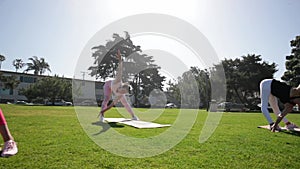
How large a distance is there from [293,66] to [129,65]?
30.4 m

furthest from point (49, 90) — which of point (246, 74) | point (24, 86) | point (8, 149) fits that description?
point (8, 149)

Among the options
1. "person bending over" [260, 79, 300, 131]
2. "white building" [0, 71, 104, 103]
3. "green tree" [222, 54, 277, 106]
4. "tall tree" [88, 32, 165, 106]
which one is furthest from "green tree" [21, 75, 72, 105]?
"person bending over" [260, 79, 300, 131]

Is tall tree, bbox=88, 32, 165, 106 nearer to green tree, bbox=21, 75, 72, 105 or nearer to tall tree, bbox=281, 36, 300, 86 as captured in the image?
green tree, bbox=21, 75, 72, 105

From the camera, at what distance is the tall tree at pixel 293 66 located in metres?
40.5

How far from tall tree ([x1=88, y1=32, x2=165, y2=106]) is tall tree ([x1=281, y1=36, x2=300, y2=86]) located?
24.6 m

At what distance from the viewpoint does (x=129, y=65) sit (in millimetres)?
49656

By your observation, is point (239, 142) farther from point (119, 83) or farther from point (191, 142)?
point (119, 83)

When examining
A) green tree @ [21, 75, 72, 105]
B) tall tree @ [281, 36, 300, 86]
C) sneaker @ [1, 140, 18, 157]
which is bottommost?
sneaker @ [1, 140, 18, 157]

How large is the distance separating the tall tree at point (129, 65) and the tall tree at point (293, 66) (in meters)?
24.6

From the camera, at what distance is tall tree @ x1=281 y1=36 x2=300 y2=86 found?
133 feet

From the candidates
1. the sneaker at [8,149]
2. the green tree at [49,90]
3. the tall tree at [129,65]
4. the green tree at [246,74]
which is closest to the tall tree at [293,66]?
the green tree at [246,74]

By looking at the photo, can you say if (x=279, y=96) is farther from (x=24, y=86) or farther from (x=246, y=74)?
(x=24, y=86)

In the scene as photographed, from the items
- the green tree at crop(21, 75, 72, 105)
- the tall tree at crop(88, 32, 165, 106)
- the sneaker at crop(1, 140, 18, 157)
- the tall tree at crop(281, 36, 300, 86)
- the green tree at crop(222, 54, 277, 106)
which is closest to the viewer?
the sneaker at crop(1, 140, 18, 157)

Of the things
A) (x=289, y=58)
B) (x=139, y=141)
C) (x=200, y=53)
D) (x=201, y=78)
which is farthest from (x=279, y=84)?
(x=201, y=78)
